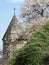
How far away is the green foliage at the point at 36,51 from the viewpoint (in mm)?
8953

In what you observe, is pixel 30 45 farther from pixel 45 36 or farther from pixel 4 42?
pixel 4 42

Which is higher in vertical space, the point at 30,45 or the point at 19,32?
the point at 30,45

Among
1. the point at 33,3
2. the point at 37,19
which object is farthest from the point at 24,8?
the point at 37,19

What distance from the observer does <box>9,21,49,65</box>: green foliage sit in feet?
29.4

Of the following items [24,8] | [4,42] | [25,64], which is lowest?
[4,42]

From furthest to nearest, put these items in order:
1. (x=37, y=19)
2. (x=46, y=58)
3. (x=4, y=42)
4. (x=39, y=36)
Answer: (x=4, y=42) → (x=37, y=19) → (x=39, y=36) → (x=46, y=58)

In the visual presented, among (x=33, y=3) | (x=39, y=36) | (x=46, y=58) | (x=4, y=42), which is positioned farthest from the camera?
(x=4, y=42)

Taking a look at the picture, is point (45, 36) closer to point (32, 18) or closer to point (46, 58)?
point (46, 58)

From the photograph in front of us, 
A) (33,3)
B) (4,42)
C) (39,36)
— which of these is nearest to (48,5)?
(33,3)

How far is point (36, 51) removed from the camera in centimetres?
909

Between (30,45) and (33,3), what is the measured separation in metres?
19.9

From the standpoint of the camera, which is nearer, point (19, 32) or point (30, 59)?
point (30, 59)

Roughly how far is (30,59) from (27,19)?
19307 mm

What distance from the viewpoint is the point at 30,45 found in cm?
938
